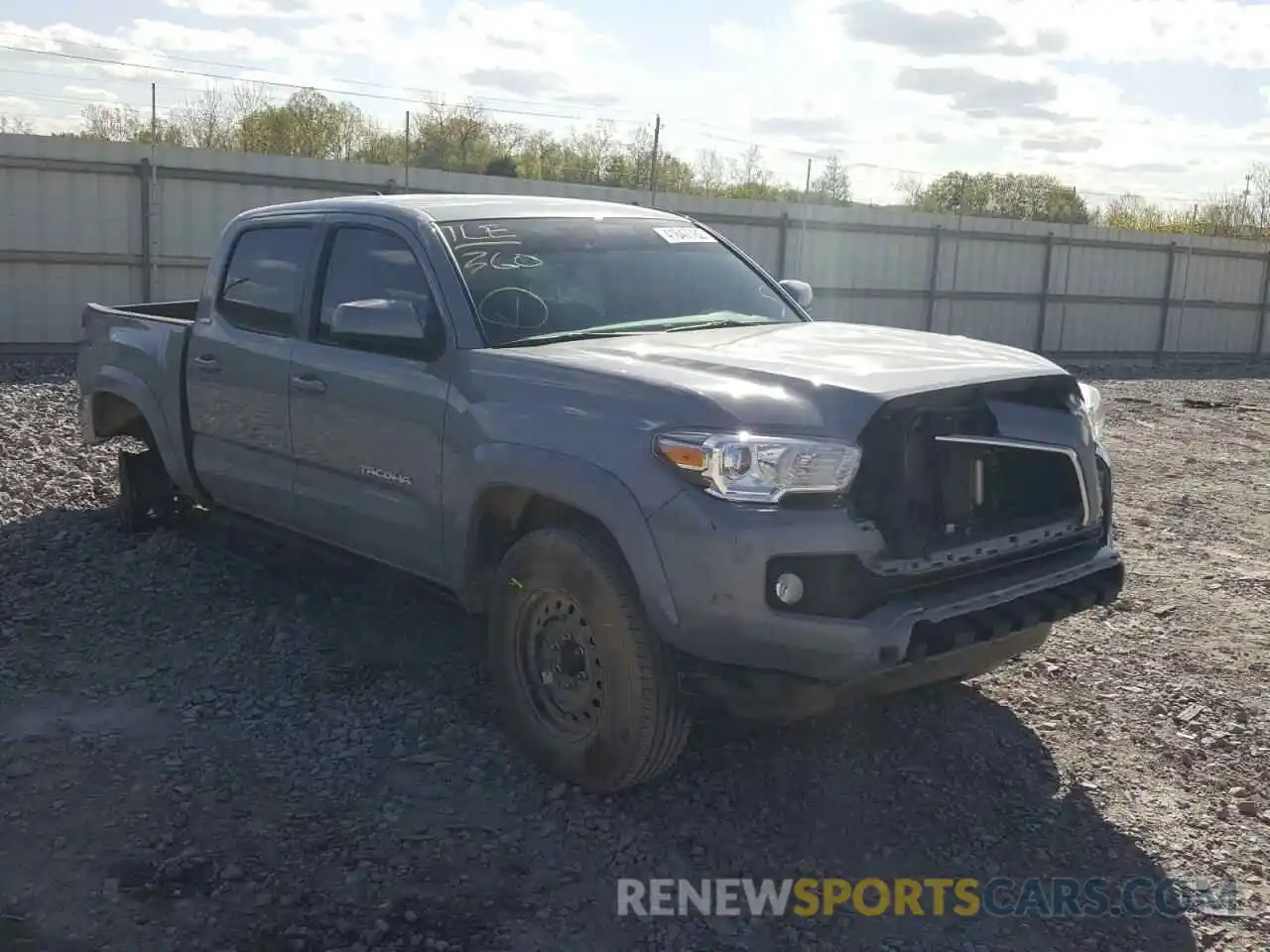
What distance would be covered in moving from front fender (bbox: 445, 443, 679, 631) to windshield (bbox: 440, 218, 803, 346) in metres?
0.56

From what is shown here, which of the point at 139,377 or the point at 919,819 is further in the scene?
the point at 139,377

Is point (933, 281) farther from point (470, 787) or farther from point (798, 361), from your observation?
point (470, 787)

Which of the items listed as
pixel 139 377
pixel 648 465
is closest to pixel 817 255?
pixel 139 377

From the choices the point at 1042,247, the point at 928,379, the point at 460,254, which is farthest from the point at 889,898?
the point at 1042,247

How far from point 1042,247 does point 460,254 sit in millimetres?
20099

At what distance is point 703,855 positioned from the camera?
3.84 meters

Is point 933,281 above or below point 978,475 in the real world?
above

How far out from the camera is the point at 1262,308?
2597cm

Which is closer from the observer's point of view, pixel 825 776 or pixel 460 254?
pixel 825 776

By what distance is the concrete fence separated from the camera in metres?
15.0

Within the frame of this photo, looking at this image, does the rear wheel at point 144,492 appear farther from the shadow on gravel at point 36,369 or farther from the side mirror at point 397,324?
the shadow on gravel at point 36,369

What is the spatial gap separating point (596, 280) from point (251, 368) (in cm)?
170

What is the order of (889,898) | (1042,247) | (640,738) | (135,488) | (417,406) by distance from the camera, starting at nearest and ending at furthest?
1. (889,898)
2. (640,738)
3. (417,406)
4. (135,488)
5. (1042,247)

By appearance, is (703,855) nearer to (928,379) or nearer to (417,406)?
(928,379)
